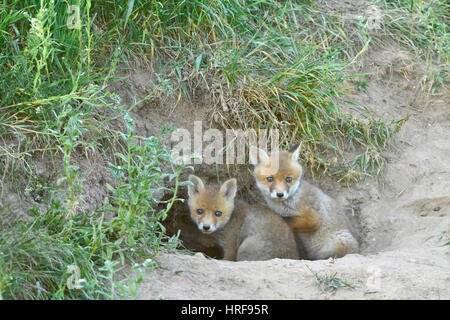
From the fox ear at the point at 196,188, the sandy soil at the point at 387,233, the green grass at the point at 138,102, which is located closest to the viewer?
the green grass at the point at 138,102

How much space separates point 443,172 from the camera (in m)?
6.32

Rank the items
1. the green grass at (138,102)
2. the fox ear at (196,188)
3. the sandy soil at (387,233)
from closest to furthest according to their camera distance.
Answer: the green grass at (138,102)
the sandy soil at (387,233)
the fox ear at (196,188)

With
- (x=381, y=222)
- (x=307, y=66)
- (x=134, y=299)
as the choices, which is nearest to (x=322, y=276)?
(x=134, y=299)

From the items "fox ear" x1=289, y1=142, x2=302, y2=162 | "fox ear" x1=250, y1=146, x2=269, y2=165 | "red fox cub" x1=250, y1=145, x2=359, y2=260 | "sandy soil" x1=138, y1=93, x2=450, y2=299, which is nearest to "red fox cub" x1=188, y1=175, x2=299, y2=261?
"red fox cub" x1=250, y1=145, x2=359, y2=260

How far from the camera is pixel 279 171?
5863mm

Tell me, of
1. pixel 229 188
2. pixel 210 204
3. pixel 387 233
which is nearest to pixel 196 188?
pixel 210 204

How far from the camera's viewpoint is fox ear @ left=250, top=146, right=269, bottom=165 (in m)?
5.94

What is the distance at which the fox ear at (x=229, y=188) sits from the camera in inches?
233

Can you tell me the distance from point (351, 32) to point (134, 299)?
4928 millimetres

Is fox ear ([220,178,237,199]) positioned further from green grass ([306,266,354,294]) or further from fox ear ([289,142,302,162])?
green grass ([306,266,354,294])

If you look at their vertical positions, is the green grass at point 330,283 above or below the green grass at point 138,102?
below

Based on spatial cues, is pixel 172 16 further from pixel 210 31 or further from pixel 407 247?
pixel 407 247

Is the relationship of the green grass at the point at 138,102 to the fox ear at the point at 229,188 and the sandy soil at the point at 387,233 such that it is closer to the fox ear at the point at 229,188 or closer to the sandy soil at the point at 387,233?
the sandy soil at the point at 387,233

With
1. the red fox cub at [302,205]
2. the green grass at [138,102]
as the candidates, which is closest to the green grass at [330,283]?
the green grass at [138,102]
